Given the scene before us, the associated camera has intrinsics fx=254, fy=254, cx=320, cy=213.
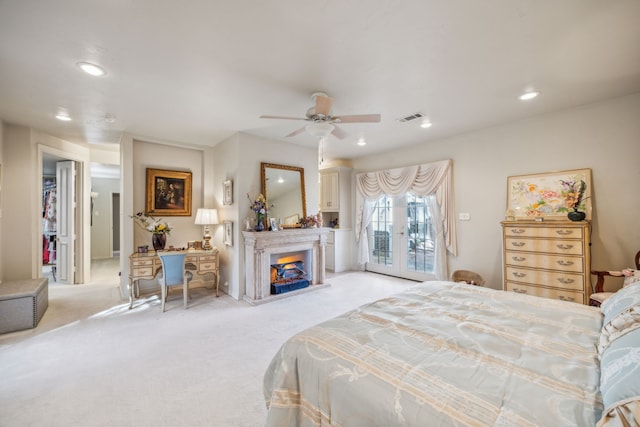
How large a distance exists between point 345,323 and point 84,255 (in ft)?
19.6

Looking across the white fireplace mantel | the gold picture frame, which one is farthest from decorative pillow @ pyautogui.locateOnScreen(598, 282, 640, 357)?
the gold picture frame

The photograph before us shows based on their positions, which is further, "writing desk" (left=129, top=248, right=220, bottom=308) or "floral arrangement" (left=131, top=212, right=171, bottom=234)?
"floral arrangement" (left=131, top=212, right=171, bottom=234)

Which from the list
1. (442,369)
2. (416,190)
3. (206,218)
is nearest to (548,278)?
(416,190)

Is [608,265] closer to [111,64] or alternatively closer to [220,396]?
[220,396]

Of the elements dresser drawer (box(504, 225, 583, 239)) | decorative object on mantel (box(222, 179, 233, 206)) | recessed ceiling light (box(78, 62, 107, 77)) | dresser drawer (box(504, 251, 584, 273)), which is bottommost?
dresser drawer (box(504, 251, 584, 273))

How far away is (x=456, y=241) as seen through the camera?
4.50 m

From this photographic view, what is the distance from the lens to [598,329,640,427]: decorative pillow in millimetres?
727

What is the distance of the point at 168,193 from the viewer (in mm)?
4676

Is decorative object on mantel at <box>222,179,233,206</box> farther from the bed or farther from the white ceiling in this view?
the bed

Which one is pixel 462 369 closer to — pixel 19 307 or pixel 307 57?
pixel 307 57

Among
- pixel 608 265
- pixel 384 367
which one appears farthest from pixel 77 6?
pixel 608 265

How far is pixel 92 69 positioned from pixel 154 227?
8.77 ft

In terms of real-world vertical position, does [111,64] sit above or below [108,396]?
above

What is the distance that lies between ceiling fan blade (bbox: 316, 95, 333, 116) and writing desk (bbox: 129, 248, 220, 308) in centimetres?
302
